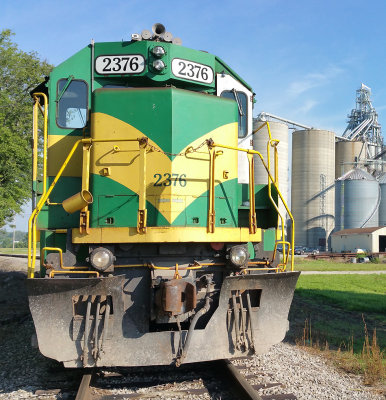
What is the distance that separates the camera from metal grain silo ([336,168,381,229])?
4947cm

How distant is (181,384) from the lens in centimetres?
462

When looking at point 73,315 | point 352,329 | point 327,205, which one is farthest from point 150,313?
point 327,205

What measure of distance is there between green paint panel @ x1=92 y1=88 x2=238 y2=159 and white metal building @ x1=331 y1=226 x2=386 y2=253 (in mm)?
40998

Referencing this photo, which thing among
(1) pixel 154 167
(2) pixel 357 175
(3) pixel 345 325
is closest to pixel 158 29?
(1) pixel 154 167

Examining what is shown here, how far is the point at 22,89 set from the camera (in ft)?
64.6

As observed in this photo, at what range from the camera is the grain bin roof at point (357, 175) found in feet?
165

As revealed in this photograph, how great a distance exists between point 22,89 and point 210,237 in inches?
709

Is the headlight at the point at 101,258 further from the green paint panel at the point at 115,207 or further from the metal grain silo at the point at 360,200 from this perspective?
the metal grain silo at the point at 360,200

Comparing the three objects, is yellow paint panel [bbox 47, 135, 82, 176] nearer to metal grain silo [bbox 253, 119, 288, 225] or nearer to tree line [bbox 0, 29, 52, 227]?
tree line [bbox 0, 29, 52, 227]

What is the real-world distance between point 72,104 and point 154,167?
1.46 meters

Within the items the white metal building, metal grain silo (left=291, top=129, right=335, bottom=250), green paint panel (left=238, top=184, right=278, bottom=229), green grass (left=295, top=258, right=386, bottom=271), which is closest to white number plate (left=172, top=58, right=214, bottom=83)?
green paint panel (left=238, top=184, right=278, bottom=229)

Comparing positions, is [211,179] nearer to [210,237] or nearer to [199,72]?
[210,237]

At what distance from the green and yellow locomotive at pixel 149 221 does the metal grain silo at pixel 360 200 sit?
4732 cm

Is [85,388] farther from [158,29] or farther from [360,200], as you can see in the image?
[360,200]
